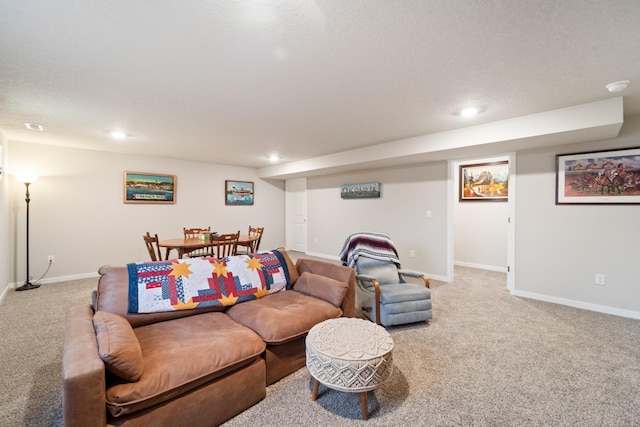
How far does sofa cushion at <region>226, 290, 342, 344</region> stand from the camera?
75.1 inches

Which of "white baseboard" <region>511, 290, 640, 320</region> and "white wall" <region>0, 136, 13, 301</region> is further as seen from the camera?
"white wall" <region>0, 136, 13, 301</region>

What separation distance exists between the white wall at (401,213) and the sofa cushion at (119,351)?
4357 millimetres

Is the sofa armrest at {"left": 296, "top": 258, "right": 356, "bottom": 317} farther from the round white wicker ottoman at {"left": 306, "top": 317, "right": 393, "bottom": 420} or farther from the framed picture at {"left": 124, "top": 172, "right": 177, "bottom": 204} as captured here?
the framed picture at {"left": 124, "top": 172, "right": 177, "bottom": 204}

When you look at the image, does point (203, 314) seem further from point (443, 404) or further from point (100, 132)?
point (100, 132)

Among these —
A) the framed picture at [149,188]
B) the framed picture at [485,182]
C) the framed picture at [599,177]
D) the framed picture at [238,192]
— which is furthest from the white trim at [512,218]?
the framed picture at [149,188]

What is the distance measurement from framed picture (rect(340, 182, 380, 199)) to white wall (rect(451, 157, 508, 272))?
1.51 meters

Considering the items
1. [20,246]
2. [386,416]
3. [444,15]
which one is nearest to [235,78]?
[444,15]

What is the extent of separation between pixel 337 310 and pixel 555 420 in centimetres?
148

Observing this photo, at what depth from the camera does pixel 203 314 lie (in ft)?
7.09

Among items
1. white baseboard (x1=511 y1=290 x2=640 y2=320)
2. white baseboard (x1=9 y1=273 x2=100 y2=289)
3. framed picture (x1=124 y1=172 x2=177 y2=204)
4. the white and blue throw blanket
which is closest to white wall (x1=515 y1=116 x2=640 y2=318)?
white baseboard (x1=511 y1=290 x2=640 y2=320)

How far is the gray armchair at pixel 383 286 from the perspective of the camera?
2.83 meters

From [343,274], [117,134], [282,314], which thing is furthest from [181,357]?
[117,134]

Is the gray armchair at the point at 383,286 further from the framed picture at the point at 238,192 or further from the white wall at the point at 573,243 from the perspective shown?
the framed picture at the point at 238,192

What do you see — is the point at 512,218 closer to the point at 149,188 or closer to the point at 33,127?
the point at 149,188
